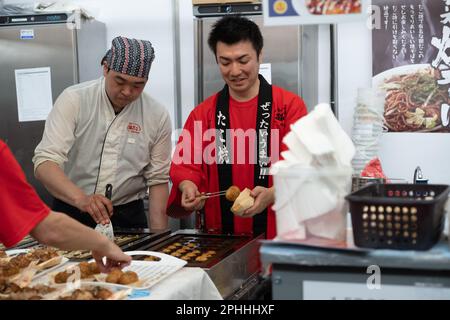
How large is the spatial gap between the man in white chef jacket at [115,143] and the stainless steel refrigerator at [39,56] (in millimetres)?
912

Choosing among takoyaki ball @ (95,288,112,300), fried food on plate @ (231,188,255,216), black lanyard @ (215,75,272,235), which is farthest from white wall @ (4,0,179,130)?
takoyaki ball @ (95,288,112,300)

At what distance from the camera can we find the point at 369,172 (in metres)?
2.52

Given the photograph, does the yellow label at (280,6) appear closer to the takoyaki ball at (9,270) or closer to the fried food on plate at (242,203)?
the fried food on plate at (242,203)

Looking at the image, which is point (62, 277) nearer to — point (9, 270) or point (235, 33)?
point (9, 270)

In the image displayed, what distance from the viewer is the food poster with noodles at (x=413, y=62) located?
11.7ft

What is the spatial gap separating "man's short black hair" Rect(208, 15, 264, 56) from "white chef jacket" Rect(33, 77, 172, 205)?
65cm

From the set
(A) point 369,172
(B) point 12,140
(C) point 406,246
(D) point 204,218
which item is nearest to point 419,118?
(A) point 369,172

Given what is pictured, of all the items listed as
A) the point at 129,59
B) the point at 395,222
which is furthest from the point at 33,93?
the point at 395,222

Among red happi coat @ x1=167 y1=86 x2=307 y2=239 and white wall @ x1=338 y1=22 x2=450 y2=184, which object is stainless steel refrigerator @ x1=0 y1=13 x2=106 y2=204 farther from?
white wall @ x1=338 y1=22 x2=450 y2=184

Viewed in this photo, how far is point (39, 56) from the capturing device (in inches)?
157

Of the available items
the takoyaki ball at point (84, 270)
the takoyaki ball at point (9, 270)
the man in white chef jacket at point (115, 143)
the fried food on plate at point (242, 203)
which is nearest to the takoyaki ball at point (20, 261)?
the takoyaki ball at point (9, 270)

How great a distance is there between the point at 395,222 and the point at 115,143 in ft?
6.53

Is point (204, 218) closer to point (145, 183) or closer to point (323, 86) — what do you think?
point (145, 183)

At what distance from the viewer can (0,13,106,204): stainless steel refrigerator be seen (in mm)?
3906
